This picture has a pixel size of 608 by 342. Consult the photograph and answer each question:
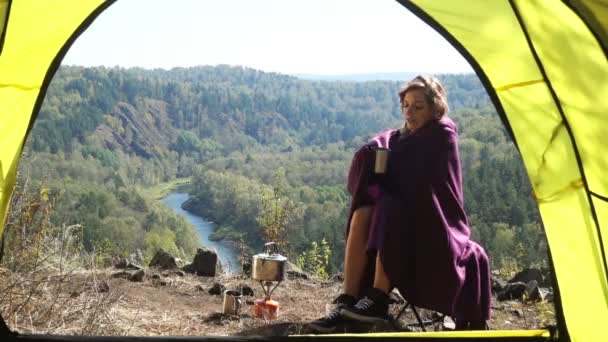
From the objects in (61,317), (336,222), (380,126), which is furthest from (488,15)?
(380,126)

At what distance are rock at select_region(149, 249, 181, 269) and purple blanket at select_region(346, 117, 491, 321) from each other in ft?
7.58

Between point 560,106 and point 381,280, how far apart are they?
1.22m

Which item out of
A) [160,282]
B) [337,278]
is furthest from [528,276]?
[160,282]

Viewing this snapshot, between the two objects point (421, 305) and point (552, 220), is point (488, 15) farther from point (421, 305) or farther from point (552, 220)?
point (421, 305)

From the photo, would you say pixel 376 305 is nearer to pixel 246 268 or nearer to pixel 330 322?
pixel 330 322

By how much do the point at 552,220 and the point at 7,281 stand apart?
8.98ft

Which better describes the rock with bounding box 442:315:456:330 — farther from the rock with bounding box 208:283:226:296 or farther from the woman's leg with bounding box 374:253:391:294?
the rock with bounding box 208:283:226:296

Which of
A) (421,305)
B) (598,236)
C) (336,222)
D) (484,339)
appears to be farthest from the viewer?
(336,222)

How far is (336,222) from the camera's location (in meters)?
19.9

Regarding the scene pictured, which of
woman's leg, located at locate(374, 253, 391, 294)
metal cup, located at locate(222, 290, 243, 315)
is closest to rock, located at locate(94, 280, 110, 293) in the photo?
metal cup, located at locate(222, 290, 243, 315)

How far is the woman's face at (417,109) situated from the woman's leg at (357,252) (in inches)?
18.3

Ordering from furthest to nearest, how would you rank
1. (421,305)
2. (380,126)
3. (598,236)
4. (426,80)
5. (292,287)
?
(380,126) < (292,287) < (426,80) < (421,305) < (598,236)

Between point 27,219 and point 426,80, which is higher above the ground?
point 426,80

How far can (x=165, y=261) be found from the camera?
5238 millimetres
